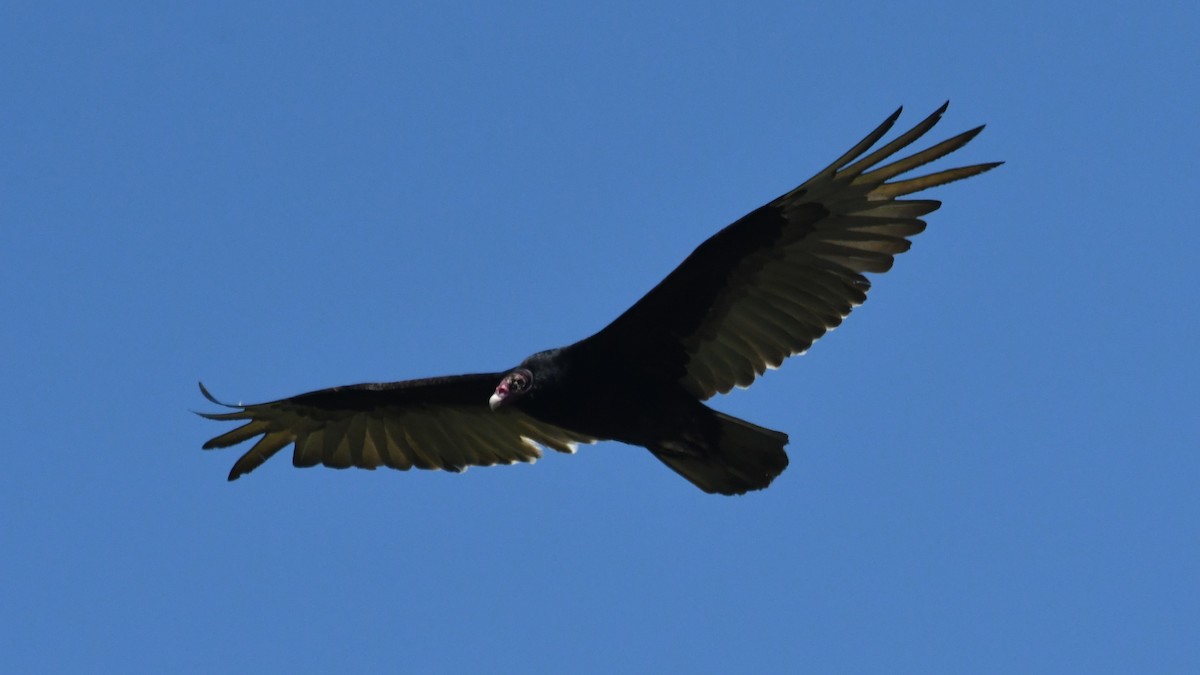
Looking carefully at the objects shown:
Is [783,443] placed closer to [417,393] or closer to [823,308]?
[823,308]

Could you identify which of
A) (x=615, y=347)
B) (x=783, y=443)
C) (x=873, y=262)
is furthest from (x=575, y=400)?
(x=873, y=262)

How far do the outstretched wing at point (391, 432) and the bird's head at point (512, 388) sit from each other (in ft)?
3.42

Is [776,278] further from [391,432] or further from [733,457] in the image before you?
[391,432]

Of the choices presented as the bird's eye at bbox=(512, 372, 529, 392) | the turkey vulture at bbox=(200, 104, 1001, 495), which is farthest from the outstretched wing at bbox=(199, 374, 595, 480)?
the bird's eye at bbox=(512, 372, 529, 392)

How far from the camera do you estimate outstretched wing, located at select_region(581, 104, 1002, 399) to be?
8.56 meters

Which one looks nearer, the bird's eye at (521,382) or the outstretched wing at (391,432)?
the bird's eye at (521,382)

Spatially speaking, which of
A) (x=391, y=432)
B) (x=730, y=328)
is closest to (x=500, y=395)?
(x=730, y=328)

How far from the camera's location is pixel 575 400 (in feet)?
28.9

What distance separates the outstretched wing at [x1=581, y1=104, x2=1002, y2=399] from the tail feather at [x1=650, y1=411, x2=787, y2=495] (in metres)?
0.31

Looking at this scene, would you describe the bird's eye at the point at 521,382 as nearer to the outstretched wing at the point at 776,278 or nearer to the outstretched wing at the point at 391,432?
the outstretched wing at the point at 776,278

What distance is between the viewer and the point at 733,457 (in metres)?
8.90

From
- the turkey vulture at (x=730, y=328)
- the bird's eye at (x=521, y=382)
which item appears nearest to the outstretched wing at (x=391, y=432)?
the turkey vulture at (x=730, y=328)

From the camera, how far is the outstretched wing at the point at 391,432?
393 inches

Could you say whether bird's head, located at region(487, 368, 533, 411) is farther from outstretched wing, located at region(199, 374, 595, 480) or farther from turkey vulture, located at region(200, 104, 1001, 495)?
outstretched wing, located at region(199, 374, 595, 480)
